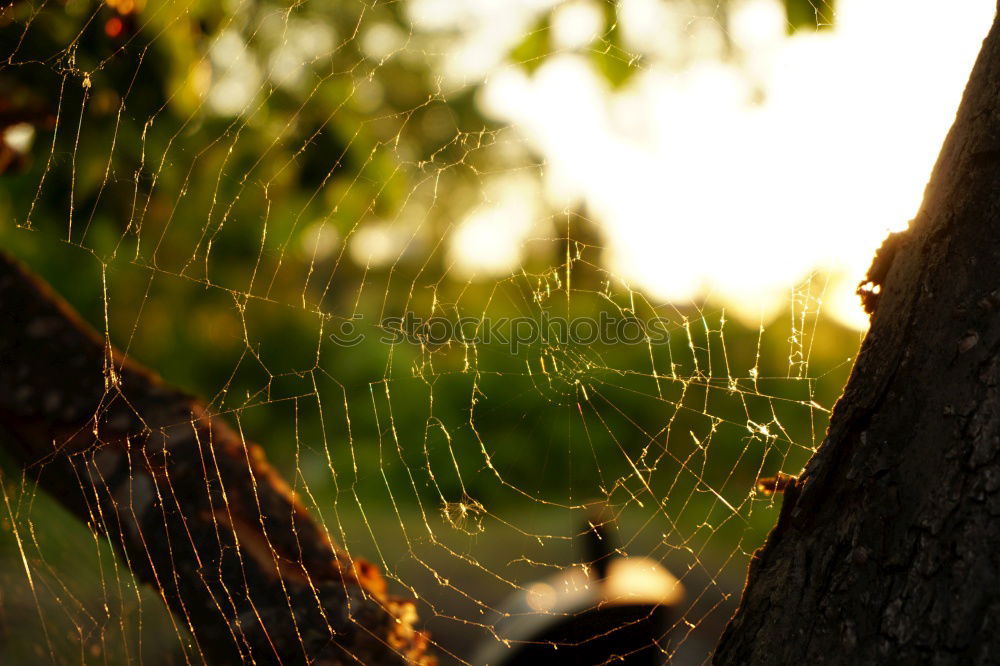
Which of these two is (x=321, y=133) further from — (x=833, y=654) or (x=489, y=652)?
(x=833, y=654)

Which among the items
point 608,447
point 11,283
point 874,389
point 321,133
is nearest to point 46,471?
point 11,283

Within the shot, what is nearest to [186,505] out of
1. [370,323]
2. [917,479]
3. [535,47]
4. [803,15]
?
[370,323]

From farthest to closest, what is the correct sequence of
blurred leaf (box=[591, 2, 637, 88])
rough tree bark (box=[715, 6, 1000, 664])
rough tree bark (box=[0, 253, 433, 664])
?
blurred leaf (box=[591, 2, 637, 88]), rough tree bark (box=[0, 253, 433, 664]), rough tree bark (box=[715, 6, 1000, 664])

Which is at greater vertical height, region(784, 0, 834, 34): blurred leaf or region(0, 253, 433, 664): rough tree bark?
region(784, 0, 834, 34): blurred leaf

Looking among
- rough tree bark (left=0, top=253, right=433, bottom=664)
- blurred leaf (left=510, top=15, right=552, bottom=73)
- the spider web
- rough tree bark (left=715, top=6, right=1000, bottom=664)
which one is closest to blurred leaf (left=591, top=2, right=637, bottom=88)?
the spider web

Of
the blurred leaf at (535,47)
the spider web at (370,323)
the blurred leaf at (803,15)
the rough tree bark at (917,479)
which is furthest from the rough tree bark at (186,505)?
the blurred leaf at (803,15)

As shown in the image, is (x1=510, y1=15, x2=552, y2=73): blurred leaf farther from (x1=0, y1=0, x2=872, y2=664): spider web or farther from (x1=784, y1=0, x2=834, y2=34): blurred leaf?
(x1=784, y1=0, x2=834, y2=34): blurred leaf

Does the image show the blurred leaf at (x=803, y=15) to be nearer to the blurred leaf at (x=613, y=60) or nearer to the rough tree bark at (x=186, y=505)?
the blurred leaf at (x=613, y=60)
